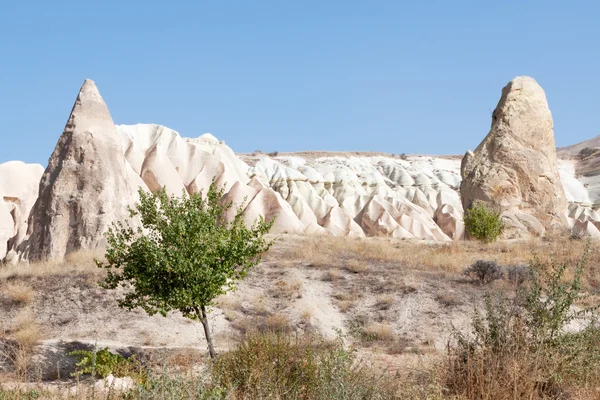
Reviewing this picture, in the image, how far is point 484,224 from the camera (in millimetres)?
22172

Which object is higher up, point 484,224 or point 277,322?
point 484,224

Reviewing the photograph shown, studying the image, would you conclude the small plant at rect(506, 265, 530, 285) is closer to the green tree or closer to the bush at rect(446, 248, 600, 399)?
the green tree

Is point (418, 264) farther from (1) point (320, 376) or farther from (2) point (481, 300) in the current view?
(1) point (320, 376)

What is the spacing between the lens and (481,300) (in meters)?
13.5

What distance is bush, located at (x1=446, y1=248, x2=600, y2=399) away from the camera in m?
6.07

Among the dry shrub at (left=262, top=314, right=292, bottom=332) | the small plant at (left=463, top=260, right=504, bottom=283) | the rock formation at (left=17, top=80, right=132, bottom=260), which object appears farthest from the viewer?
the rock formation at (left=17, top=80, right=132, bottom=260)

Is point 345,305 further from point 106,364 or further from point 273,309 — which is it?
point 106,364

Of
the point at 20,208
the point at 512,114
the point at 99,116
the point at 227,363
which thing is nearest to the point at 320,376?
the point at 227,363

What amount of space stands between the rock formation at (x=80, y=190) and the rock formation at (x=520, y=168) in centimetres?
1394

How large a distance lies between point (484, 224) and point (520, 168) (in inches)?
168

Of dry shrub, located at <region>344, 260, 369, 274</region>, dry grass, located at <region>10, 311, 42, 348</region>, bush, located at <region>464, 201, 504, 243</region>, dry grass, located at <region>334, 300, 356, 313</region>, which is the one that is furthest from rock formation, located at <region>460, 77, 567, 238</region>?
dry grass, located at <region>10, 311, 42, 348</region>

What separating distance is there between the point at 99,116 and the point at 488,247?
39.0 ft

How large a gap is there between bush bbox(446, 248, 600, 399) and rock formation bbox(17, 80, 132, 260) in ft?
37.9

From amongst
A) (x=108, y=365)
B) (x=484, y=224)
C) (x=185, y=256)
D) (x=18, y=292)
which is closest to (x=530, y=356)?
(x=185, y=256)
